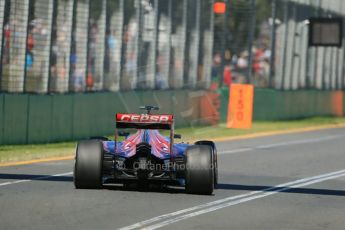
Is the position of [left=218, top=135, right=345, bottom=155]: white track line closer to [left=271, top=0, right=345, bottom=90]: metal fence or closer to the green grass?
the green grass

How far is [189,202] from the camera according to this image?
14102 millimetres

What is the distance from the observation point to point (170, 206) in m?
13.6

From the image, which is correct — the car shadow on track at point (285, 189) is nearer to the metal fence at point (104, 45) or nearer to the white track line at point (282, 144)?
the white track line at point (282, 144)

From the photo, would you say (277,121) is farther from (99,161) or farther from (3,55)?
(99,161)

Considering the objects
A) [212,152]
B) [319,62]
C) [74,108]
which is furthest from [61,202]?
[319,62]

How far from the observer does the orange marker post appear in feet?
106

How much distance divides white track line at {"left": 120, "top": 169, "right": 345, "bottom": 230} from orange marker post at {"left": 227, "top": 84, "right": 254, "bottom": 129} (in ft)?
41.0

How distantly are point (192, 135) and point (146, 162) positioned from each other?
15.8 m

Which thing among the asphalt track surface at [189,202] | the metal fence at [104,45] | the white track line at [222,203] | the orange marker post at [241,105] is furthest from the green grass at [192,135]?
the white track line at [222,203]

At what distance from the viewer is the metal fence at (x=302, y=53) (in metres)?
40.4

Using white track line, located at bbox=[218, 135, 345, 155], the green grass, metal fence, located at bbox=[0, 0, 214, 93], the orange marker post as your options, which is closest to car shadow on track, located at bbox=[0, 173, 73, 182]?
the green grass

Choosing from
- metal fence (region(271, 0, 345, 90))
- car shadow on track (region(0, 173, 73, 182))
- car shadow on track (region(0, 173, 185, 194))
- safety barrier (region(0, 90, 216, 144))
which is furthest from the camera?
metal fence (region(271, 0, 345, 90))

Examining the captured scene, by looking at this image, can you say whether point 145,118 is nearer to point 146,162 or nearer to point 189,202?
point 146,162

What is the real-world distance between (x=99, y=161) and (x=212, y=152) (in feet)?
4.58
